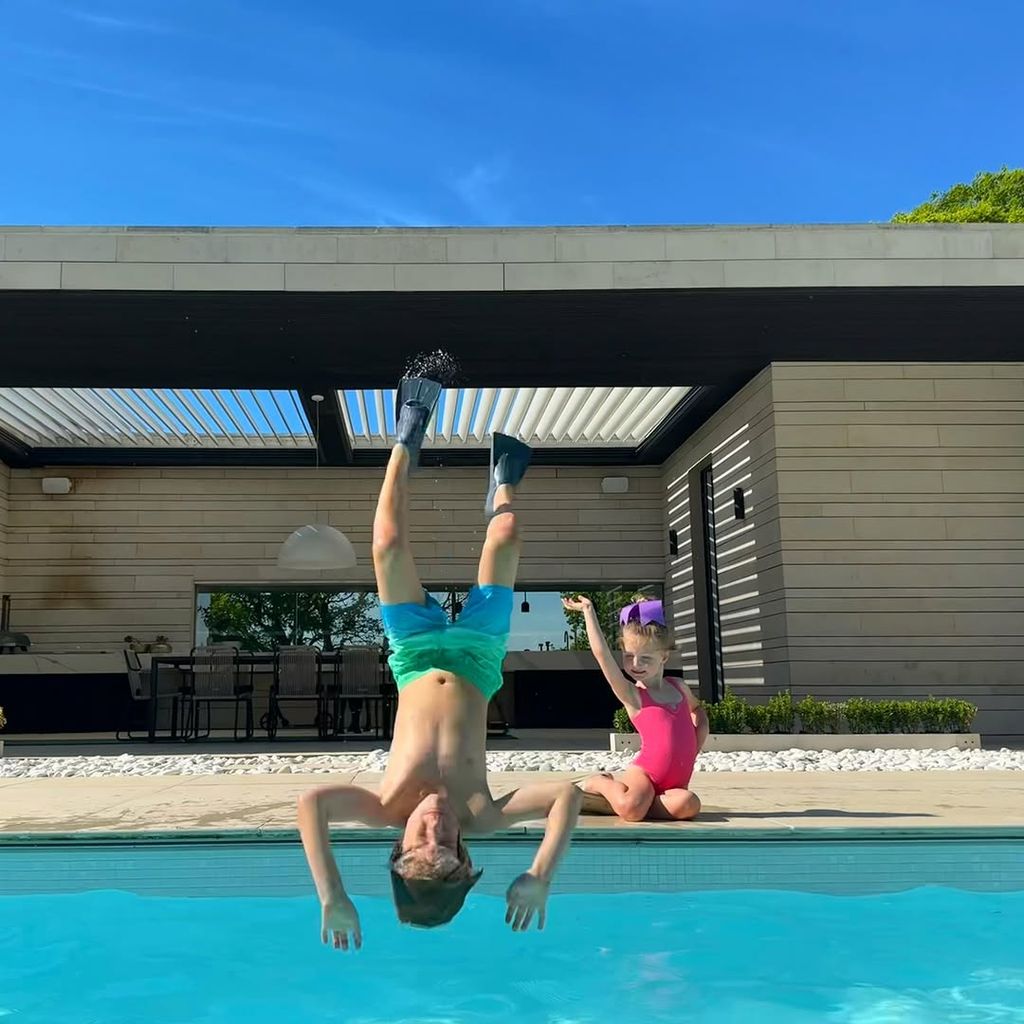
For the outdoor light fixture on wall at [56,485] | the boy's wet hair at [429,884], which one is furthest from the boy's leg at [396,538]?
the outdoor light fixture on wall at [56,485]

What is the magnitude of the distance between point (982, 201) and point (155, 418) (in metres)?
21.1

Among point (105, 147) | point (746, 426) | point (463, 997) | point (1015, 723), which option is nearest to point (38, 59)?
point (105, 147)

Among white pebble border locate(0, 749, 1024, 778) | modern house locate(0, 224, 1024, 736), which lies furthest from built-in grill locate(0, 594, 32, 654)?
white pebble border locate(0, 749, 1024, 778)

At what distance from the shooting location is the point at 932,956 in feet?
9.90

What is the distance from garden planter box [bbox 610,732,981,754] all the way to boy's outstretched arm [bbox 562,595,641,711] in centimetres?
393

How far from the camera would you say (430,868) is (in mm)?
1776

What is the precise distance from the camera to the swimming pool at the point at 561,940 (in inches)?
106

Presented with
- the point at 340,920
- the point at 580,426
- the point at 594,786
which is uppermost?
the point at 580,426

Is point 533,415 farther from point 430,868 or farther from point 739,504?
point 430,868

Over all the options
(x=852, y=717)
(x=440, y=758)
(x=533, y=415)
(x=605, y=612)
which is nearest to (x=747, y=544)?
(x=852, y=717)

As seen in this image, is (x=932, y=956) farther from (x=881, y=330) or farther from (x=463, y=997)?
(x=881, y=330)

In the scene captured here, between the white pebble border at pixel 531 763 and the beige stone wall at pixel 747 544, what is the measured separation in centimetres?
212

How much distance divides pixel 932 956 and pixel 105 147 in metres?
11.9

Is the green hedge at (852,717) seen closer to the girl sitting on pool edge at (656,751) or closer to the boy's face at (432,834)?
the girl sitting on pool edge at (656,751)
